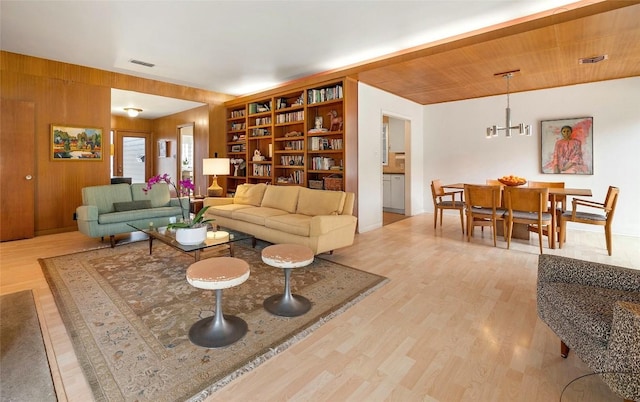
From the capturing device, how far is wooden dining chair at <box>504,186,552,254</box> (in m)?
3.88

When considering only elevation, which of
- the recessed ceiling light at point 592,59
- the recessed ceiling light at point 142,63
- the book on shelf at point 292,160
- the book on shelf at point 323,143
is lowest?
the book on shelf at point 292,160

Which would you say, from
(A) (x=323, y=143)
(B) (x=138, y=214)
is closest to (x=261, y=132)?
(A) (x=323, y=143)

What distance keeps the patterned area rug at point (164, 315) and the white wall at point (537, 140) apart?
334 cm

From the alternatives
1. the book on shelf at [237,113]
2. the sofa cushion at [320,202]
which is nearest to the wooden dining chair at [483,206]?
the sofa cushion at [320,202]

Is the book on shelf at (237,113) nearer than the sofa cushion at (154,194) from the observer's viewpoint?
No

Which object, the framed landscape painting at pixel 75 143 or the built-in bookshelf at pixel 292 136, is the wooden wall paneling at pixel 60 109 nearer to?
the framed landscape painting at pixel 75 143

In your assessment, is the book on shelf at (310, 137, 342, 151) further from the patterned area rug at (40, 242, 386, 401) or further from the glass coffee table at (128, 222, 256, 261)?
the glass coffee table at (128, 222, 256, 261)

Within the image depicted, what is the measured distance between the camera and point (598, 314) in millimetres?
1469

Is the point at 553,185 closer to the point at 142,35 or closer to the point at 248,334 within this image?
the point at 248,334

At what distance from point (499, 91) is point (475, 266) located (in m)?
3.95

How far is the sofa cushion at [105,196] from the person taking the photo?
439 centimetres

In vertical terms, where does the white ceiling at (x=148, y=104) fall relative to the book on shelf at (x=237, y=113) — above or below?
above

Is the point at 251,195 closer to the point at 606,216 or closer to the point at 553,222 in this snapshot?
the point at 553,222

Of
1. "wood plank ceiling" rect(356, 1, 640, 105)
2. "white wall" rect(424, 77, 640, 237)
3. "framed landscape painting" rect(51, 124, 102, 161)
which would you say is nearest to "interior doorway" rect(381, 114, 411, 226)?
"white wall" rect(424, 77, 640, 237)
